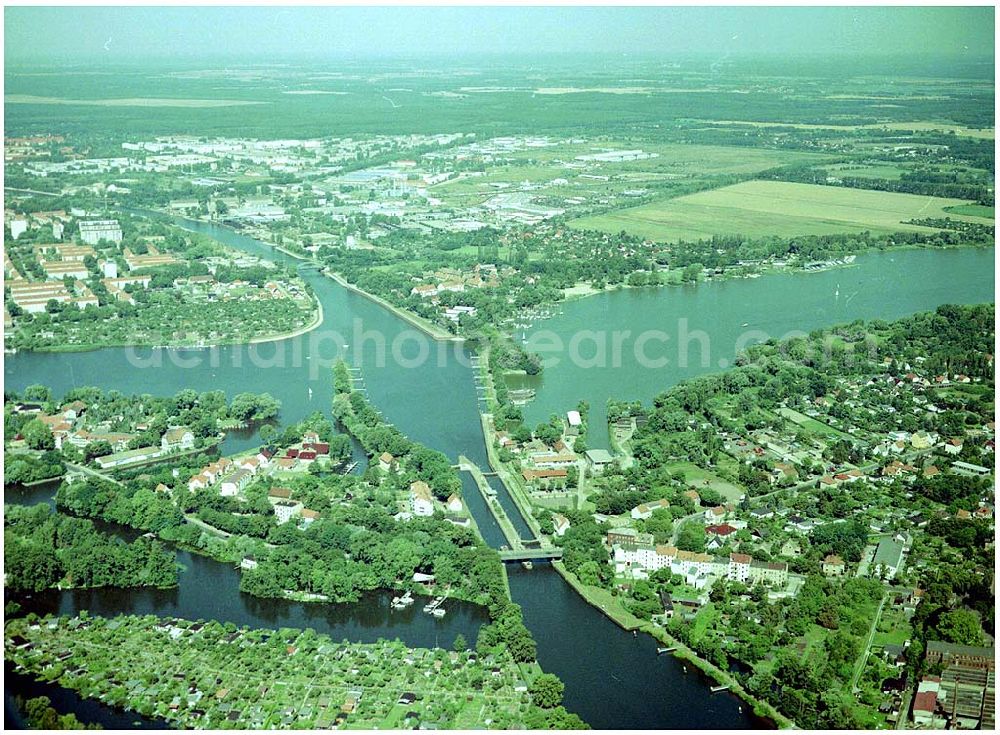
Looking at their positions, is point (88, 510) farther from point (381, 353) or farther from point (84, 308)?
point (84, 308)

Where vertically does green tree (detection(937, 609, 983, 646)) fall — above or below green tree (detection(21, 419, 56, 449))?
below

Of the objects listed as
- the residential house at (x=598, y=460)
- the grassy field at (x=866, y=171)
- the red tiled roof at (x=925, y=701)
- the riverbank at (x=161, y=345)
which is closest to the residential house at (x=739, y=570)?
the red tiled roof at (x=925, y=701)

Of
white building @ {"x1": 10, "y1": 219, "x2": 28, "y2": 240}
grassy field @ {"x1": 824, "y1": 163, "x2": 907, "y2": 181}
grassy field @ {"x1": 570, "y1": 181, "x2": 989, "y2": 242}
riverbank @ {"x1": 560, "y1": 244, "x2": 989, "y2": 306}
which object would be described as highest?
grassy field @ {"x1": 824, "y1": 163, "x2": 907, "y2": 181}

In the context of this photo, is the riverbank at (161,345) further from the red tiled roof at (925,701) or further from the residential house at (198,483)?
the red tiled roof at (925,701)

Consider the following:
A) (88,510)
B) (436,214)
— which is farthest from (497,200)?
(88,510)

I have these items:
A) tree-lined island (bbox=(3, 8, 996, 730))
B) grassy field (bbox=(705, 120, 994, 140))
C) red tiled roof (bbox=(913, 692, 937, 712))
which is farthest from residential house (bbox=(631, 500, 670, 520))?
grassy field (bbox=(705, 120, 994, 140))

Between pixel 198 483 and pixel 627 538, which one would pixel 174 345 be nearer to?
pixel 198 483

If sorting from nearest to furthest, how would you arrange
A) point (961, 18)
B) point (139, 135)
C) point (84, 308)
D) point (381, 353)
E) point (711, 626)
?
1. point (711, 626)
2. point (381, 353)
3. point (84, 308)
4. point (961, 18)
5. point (139, 135)

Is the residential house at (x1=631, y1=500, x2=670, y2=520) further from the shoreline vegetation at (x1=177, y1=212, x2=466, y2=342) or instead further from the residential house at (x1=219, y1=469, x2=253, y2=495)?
the shoreline vegetation at (x1=177, y1=212, x2=466, y2=342)
